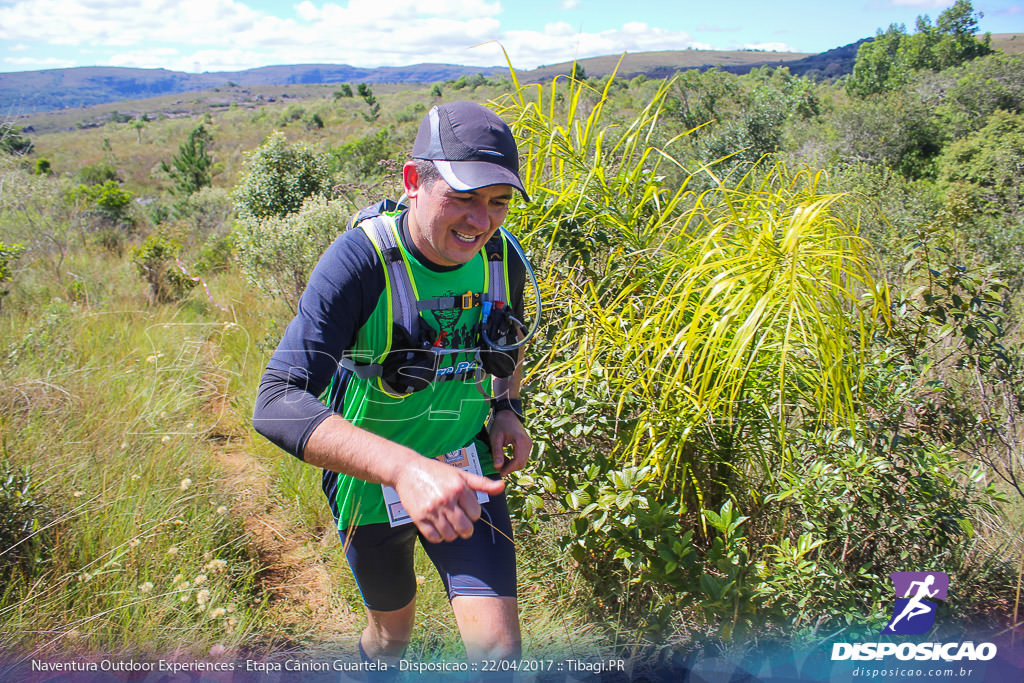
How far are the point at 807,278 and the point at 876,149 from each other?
13.6 metres

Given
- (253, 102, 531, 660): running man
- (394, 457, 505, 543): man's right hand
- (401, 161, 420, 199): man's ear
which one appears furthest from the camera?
(401, 161, 420, 199): man's ear

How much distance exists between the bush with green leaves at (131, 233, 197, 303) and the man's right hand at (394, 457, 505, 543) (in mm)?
5817

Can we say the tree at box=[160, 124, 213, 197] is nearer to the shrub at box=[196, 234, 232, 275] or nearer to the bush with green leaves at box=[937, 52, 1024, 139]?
the shrub at box=[196, 234, 232, 275]

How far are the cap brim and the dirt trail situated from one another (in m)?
1.90

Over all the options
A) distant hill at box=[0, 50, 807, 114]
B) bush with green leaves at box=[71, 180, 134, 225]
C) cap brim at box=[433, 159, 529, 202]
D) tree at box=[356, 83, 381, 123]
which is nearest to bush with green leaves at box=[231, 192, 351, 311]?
cap brim at box=[433, 159, 529, 202]

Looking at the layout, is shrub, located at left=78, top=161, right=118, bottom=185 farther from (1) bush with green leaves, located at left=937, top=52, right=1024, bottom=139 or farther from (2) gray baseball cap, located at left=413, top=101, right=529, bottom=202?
(1) bush with green leaves, located at left=937, top=52, right=1024, bottom=139

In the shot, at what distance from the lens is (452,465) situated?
175 centimetres

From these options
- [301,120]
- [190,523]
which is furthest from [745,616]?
[301,120]

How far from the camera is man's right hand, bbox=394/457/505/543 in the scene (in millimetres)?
1150

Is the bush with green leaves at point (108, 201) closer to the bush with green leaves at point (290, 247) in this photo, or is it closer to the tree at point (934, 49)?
the bush with green leaves at point (290, 247)

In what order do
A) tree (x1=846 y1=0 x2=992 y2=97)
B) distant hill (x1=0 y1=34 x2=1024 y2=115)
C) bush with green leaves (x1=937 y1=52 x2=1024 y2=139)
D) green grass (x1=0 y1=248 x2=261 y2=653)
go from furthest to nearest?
distant hill (x1=0 y1=34 x2=1024 y2=115), tree (x1=846 y1=0 x2=992 y2=97), bush with green leaves (x1=937 y1=52 x2=1024 y2=139), green grass (x1=0 y1=248 x2=261 y2=653)

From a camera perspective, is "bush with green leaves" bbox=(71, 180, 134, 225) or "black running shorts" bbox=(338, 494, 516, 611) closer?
"black running shorts" bbox=(338, 494, 516, 611)

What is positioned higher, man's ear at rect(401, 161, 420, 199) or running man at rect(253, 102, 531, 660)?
man's ear at rect(401, 161, 420, 199)

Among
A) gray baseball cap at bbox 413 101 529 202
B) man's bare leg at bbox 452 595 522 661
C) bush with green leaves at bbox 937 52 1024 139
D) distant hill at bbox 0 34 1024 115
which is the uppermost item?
distant hill at bbox 0 34 1024 115
